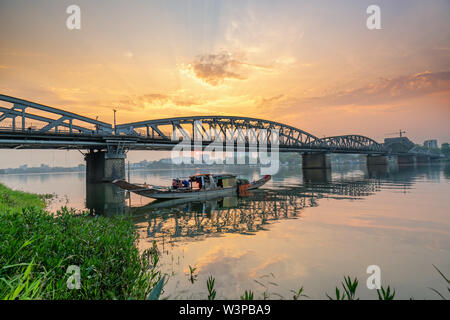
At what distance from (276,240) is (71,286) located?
1061 cm

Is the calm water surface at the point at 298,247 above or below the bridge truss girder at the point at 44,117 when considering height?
below

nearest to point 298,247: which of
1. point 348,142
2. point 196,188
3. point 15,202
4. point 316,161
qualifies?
point 196,188

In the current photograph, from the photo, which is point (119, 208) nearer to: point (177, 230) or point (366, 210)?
point (177, 230)

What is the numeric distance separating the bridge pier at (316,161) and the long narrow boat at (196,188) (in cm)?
7778

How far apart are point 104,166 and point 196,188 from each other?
29695mm

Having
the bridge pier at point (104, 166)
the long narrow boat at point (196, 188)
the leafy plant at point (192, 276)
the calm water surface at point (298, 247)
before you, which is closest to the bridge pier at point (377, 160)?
the long narrow boat at point (196, 188)

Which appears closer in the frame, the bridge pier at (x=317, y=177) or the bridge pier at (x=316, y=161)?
the bridge pier at (x=317, y=177)

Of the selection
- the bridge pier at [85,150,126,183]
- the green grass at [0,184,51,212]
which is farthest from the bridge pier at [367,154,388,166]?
the green grass at [0,184,51,212]

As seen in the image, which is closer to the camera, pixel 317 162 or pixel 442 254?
pixel 442 254

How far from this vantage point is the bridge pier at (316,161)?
10512cm

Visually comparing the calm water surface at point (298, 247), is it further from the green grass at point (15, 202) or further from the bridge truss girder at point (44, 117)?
the bridge truss girder at point (44, 117)

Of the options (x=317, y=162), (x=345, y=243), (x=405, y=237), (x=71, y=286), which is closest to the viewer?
(x=71, y=286)

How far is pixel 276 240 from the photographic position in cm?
1346
